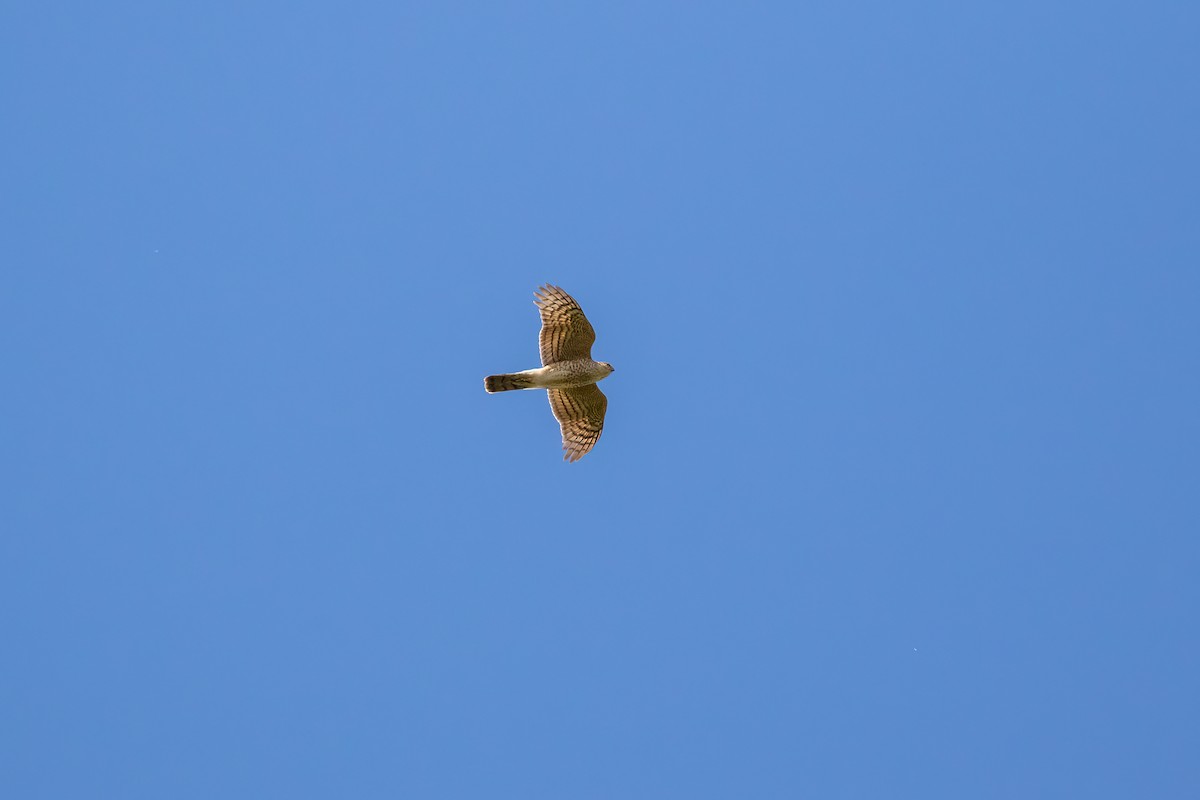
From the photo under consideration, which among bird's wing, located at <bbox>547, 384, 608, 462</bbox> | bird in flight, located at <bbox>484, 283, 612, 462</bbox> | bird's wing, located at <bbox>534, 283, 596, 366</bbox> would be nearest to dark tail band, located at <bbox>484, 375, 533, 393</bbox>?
bird in flight, located at <bbox>484, 283, 612, 462</bbox>

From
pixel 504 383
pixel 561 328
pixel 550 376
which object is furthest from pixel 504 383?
pixel 561 328

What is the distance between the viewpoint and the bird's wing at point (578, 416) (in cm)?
2517

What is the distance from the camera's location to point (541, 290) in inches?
944

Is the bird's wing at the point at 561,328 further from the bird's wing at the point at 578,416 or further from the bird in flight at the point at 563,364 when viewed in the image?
the bird's wing at the point at 578,416

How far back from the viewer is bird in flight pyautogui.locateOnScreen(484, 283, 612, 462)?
2411 centimetres

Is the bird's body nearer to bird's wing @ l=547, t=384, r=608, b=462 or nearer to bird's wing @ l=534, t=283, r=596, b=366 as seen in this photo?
bird's wing @ l=534, t=283, r=596, b=366

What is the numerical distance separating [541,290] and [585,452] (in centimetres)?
287

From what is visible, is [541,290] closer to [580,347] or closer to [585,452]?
[580,347]

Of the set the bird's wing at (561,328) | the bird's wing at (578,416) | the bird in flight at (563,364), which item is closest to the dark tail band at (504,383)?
the bird in flight at (563,364)

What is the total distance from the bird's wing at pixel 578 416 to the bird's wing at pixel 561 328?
0.80 m

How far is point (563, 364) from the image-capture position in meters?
24.4

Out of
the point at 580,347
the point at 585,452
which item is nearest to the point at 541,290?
the point at 580,347

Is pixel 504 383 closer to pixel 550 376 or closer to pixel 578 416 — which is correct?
pixel 550 376

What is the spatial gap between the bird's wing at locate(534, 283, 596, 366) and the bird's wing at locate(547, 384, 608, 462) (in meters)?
0.80
